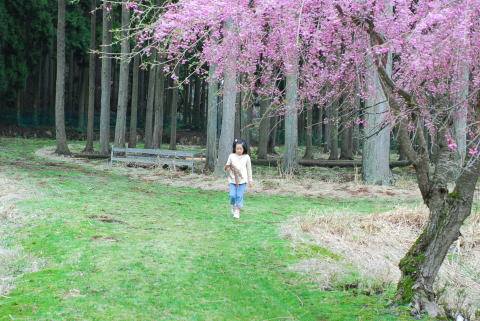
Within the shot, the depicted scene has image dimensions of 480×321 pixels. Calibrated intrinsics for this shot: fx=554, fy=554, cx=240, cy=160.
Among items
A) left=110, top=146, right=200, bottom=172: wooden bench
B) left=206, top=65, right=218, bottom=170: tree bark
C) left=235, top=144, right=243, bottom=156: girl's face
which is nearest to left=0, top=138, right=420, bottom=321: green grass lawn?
left=235, top=144, right=243, bottom=156: girl's face

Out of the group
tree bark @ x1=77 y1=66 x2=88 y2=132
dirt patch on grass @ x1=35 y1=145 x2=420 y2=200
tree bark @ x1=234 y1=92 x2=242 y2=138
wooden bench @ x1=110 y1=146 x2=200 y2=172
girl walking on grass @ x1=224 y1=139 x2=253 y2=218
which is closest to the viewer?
girl walking on grass @ x1=224 y1=139 x2=253 y2=218

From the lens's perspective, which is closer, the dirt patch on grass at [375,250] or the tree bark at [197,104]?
the dirt patch on grass at [375,250]

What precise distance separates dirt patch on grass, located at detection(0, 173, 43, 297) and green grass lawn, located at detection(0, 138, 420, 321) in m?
0.13

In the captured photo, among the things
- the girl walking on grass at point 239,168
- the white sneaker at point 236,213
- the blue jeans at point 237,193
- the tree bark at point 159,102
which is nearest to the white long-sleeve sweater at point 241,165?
the girl walking on grass at point 239,168

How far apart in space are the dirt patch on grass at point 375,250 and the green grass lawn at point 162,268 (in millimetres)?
310

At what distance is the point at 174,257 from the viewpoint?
7.28 metres

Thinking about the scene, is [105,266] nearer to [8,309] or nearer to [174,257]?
[174,257]

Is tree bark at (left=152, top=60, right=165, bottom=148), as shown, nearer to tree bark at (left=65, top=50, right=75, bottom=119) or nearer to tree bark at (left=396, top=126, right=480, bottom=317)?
tree bark at (left=396, top=126, right=480, bottom=317)

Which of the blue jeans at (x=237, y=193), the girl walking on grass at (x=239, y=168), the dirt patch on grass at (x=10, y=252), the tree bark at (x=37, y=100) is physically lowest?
the dirt patch on grass at (x=10, y=252)

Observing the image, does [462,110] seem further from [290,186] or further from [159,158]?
[159,158]

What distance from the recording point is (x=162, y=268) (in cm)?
673

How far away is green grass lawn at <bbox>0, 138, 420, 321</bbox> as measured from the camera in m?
5.34

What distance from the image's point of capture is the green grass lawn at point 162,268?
5.34m

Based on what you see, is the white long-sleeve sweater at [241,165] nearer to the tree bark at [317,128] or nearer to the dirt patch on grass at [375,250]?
the dirt patch on grass at [375,250]
